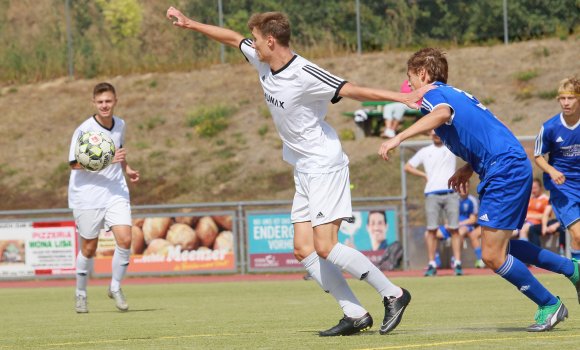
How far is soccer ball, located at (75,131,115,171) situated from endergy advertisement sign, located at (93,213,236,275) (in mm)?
8828

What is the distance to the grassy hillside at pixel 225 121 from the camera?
32062 millimetres

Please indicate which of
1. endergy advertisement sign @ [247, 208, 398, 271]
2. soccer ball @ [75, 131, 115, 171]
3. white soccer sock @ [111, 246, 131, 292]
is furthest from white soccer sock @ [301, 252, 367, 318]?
endergy advertisement sign @ [247, 208, 398, 271]

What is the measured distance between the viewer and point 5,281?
70.4 ft

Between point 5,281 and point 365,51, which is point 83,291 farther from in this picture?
point 365,51

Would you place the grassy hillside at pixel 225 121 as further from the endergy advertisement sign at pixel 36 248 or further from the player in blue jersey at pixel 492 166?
the player in blue jersey at pixel 492 166

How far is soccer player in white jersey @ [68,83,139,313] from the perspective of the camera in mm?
12445

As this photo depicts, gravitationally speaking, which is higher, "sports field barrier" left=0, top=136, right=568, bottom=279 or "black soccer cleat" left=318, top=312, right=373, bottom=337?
"black soccer cleat" left=318, top=312, right=373, bottom=337

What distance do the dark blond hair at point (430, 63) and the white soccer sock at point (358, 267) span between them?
52.6 inches

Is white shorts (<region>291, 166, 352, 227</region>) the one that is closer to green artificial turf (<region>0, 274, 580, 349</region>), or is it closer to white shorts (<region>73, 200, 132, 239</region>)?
green artificial turf (<region>0, 274, 580, 349</region>)

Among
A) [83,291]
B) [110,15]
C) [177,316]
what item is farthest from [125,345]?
[110,15]

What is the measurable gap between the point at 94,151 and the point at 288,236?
9197mm

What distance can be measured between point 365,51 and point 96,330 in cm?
2878

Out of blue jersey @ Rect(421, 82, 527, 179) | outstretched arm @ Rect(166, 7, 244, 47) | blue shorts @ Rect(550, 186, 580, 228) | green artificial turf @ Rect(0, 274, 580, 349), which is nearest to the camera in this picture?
green artificial turf @ Rect(0, 274, 580, 349)

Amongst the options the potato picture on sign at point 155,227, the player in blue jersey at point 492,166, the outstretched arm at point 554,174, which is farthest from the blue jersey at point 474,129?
the potato picture on sign at point 155,227
